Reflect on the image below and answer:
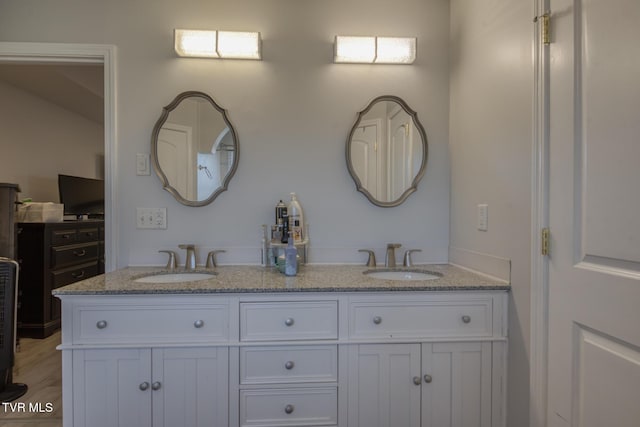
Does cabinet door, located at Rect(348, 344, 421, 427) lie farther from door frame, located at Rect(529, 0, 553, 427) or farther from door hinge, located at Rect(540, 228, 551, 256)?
door hinge, located at Rect(540, 228, 551, 256)

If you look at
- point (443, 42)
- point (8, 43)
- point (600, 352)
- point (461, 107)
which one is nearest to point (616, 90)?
point (600, 352)

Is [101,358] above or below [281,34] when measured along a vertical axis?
below

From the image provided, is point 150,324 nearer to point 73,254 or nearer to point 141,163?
point 141,163

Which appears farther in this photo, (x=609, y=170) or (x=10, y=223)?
(x=10, y=223)

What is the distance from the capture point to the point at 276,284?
54.1 inches

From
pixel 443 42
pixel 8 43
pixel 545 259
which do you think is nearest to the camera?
pixel 545 259

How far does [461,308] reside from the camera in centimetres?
137

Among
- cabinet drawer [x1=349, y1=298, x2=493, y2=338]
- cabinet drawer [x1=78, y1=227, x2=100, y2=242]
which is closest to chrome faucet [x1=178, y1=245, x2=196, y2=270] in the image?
cabinet drawer [x1=349, y1=298, x2=493, y2=338]

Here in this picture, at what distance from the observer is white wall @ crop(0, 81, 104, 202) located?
305 centimetres

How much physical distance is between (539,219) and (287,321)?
1049 mm

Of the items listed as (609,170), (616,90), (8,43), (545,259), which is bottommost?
(545,259)

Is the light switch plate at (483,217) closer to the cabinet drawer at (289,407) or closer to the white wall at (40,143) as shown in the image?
the cabinet drawer at (289,407)

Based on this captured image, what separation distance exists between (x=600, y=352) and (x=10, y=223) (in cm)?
331

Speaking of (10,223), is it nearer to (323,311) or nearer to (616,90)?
(323,311)
